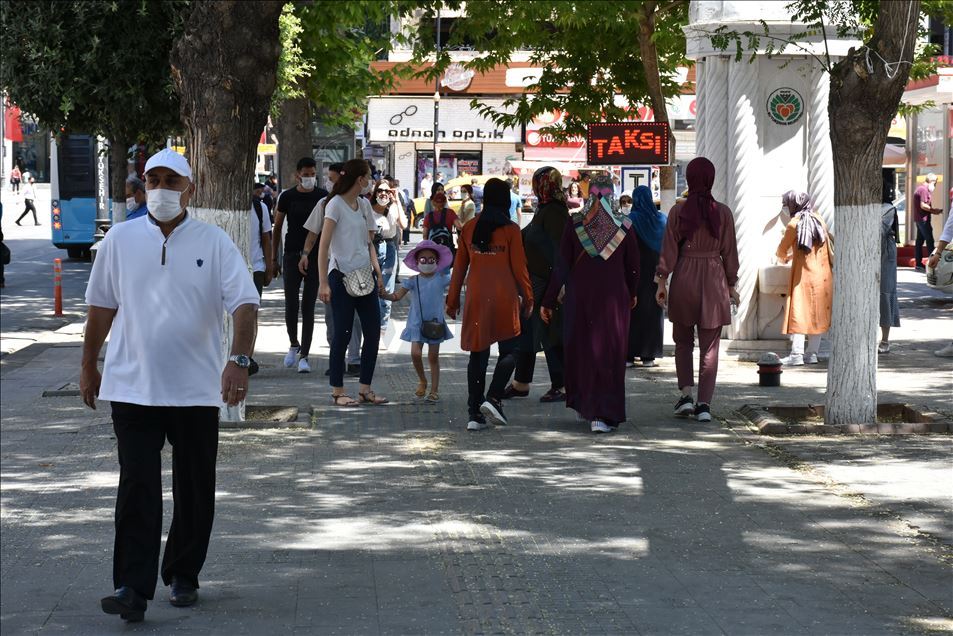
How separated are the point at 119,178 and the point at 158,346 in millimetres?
10611

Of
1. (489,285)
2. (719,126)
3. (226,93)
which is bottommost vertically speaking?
(489,285)

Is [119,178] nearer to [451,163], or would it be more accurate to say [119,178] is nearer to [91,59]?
[91,59]

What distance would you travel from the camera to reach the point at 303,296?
13.7 meters

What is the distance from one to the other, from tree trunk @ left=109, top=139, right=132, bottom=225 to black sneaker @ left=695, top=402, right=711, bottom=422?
6465 mm

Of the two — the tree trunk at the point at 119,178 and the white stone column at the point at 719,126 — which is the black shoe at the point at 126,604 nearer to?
the tree trunk at the point at 119,178

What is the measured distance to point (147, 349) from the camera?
5922mm

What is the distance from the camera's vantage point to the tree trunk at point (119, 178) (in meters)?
15.5

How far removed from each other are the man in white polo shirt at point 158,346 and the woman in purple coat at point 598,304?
484cm

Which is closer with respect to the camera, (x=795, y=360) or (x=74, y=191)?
(x=795, y=360)

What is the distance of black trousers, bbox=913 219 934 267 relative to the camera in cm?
2900

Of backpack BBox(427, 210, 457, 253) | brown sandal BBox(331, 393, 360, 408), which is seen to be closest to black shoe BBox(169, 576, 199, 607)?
brown sandal BBox(331, 393, 360, 408)

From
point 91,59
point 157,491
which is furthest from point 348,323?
point 91,59

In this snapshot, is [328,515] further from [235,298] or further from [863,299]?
[863,299]

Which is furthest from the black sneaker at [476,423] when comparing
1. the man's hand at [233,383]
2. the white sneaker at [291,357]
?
the man's hand at [233,383]
